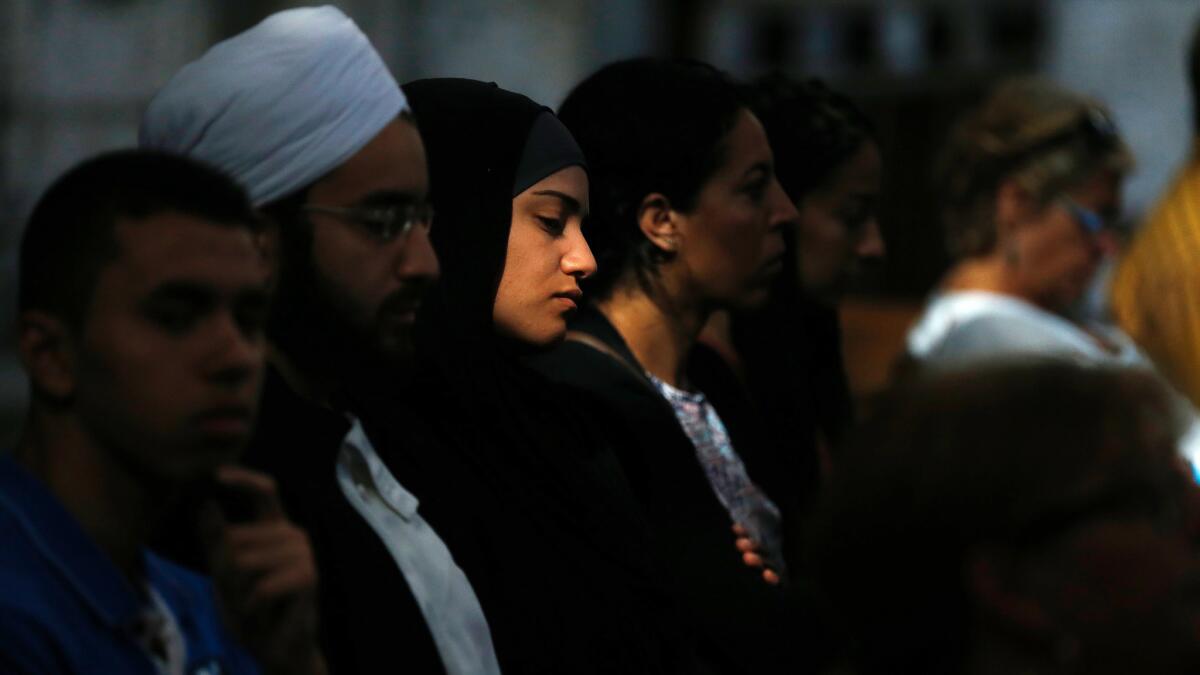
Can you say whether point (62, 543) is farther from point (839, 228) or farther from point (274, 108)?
point (839, 228)

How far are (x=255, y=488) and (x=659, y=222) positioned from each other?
1.64 m

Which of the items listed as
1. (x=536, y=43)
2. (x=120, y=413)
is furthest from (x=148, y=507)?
(x=536, y=43)

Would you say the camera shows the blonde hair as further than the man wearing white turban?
Yes

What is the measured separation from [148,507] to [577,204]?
1223mm

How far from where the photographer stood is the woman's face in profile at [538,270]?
3.09 metres

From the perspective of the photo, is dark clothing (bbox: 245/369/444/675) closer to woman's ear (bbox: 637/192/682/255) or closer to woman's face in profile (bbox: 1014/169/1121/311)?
woman's ear (bbox: 637/192/682/255)

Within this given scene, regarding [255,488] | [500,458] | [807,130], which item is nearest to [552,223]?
[500,458]

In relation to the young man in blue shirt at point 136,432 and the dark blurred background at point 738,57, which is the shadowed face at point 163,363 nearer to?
the young man in blue shirt at point 136,432

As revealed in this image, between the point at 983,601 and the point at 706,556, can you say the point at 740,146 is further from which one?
the point at 983,601

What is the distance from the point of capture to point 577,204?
315cm

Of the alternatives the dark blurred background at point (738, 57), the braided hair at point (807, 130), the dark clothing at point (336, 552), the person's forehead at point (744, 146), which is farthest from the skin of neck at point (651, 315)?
the dark blurred background at point (738, 57)

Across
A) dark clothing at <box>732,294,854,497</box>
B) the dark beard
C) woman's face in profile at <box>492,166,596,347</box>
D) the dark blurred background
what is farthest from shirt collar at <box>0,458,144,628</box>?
the dark blurred background

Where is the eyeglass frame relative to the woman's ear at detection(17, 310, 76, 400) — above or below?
below

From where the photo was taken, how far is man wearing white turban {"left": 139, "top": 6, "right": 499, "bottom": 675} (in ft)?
8.38
